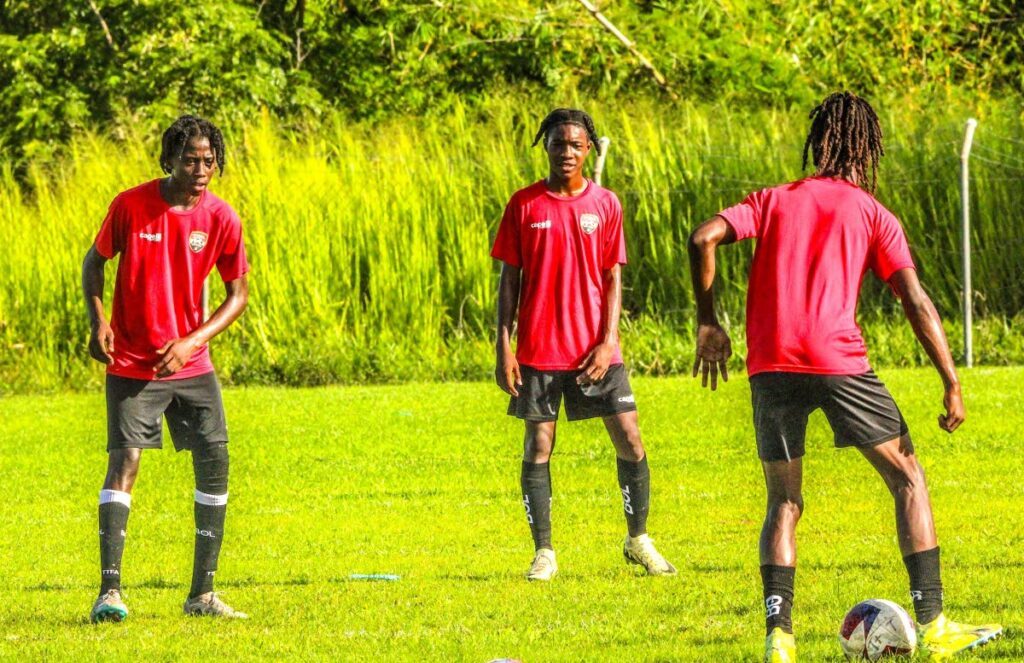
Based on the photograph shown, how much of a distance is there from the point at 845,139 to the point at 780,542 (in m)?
1.39

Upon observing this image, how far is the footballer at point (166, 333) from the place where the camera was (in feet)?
24.2

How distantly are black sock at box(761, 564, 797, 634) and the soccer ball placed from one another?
9.9 inches

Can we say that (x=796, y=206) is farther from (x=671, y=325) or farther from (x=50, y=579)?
(x=671, y=325)

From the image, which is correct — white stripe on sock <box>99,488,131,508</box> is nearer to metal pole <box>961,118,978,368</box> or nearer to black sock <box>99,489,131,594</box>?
black sock <box>99,489,131,594</box>

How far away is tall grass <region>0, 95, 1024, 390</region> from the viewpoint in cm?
1825

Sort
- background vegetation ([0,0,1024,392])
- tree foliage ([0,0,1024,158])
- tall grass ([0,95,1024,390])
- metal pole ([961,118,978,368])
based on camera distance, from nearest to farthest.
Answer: metal pole ([961,118,978,368]) → tall grass ([0,95,1024,390]) → background vegetation ([0,0,1024,392]) → tree foliage ([0,0,1024,158])

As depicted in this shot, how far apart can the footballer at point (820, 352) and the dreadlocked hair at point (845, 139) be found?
0.01 meters

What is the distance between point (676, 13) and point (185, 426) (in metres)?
18.8

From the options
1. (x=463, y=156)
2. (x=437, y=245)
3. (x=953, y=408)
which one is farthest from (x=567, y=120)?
(x=463, y=156)

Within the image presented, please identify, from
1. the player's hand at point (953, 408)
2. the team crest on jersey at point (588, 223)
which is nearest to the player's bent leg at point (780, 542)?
the player's hand at point (953, 408)

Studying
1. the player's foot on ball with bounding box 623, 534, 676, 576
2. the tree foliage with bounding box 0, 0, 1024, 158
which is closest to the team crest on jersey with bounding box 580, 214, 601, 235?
the player's foot on ball with bounding box 623, 534, 676, 576

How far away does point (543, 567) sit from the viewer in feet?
27.1

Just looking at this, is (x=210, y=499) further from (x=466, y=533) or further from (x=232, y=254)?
(x=466, y=533)

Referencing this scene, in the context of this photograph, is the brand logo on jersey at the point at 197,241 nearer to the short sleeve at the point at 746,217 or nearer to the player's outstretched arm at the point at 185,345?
the player's outstretched arm at the point at 185,345
